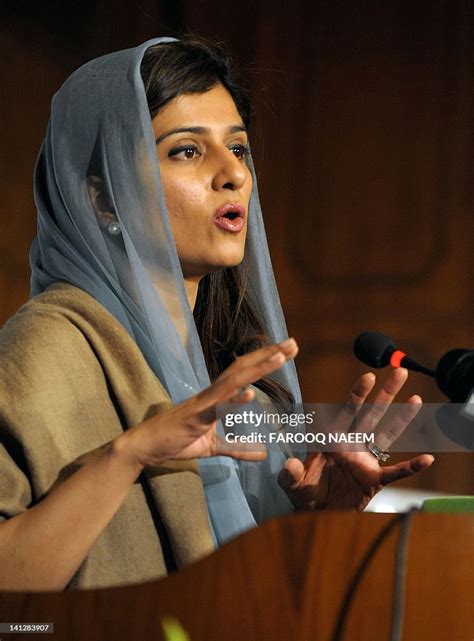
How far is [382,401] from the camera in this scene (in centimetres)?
110

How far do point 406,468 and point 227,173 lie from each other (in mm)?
471

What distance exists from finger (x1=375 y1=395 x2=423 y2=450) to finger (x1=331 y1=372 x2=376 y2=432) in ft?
0.13

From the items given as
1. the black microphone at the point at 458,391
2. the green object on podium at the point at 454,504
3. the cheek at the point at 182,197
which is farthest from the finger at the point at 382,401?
the cheek at the point at 182,197

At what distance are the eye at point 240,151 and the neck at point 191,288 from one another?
0.62ft

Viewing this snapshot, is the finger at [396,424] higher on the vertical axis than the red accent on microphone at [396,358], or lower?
lower

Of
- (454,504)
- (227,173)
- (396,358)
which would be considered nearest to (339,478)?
(454,504)

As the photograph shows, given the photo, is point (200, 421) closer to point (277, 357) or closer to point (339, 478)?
point (277, 357)

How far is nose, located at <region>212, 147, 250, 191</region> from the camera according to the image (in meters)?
1.29

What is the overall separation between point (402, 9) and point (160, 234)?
0.68 metres

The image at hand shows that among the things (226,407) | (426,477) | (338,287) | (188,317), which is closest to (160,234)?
(188,317)

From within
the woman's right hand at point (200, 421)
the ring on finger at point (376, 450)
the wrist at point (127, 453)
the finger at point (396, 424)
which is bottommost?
the ring on finger at point (376, 450)

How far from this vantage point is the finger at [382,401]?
1.09 metres

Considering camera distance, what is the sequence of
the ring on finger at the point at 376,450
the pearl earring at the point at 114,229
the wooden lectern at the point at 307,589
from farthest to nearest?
the pearl earring at the point at 114,229 < the ring on finger at the point at 376,450 < the wooden lectern at the point at 307,589

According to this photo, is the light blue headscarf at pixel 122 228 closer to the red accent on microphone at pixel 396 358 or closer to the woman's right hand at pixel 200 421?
the woman's right hand at pixel 200 421
